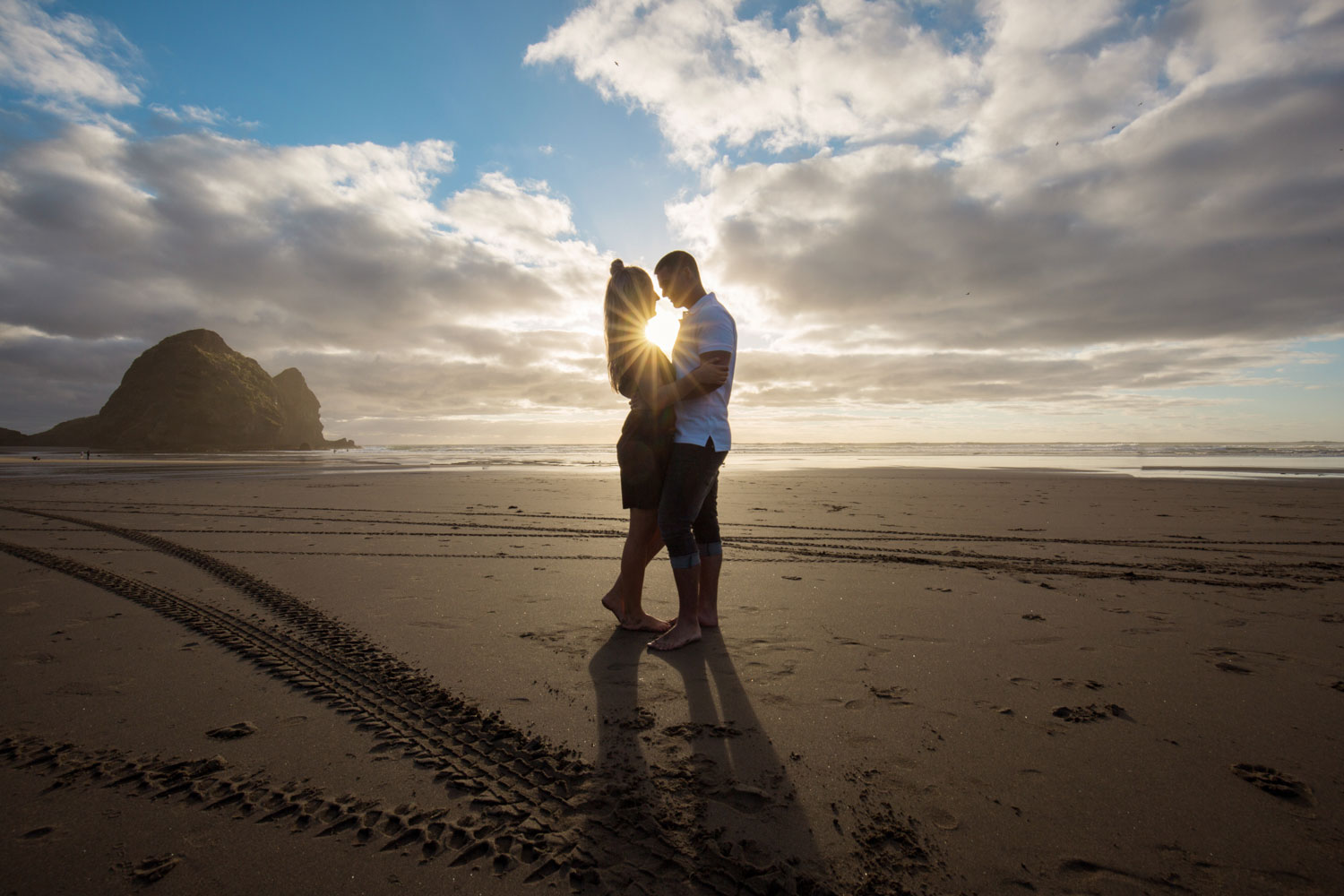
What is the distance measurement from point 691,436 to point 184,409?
269ft

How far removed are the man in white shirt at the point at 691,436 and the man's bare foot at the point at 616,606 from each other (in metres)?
0.38

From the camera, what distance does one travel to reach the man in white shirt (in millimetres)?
3102

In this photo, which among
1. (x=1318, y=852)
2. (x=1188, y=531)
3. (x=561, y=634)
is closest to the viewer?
(x=1318, y=852)

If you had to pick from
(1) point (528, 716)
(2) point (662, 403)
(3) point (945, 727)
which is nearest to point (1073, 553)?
(3) point (945, 727)

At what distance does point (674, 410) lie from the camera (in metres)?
3.23

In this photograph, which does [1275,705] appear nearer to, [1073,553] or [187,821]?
[1073,553]

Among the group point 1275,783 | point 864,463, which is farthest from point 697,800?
point 864,463

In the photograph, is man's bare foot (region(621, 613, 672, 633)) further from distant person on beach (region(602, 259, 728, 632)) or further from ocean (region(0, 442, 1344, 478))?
ocean (region(0, 442, 1344, 478))

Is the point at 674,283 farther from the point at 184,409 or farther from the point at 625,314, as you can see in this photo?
the point at 184,409

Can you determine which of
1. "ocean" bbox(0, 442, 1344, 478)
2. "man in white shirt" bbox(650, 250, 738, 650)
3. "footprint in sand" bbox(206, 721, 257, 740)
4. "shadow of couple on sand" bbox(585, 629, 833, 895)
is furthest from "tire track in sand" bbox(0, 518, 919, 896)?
"ocean" bbox(0, 442, 1344, 478)

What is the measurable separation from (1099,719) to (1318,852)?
2.47 ft

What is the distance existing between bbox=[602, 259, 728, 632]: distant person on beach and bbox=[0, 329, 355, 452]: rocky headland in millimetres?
70744

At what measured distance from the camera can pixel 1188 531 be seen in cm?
659

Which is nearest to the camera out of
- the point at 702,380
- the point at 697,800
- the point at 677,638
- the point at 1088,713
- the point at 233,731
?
the point at 697,800
